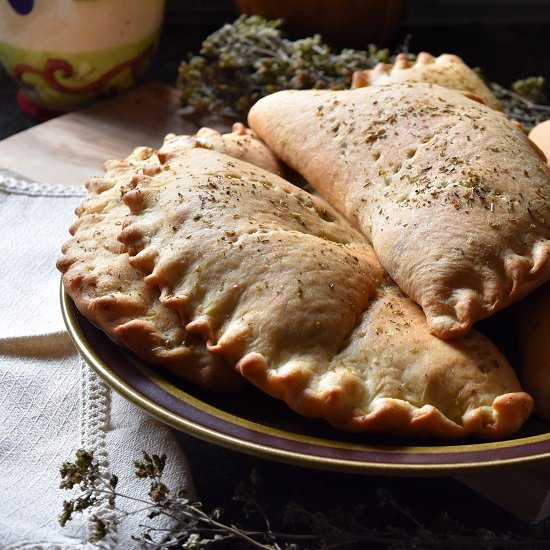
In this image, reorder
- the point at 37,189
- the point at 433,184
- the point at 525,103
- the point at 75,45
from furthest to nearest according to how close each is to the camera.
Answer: the point at 75,45, the point at 525,103, the point at 37,189, the point at 433,184

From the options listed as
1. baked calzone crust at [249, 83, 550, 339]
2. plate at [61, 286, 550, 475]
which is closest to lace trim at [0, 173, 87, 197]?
baked calzone crust at [249, 83, 550, 339]

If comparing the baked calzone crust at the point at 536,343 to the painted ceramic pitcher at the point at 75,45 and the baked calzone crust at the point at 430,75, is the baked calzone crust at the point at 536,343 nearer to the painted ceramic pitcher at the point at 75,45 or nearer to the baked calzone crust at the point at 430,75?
the baked calzone crust at the point at 430,75

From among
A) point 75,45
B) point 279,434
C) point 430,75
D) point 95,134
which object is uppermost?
point 430,75

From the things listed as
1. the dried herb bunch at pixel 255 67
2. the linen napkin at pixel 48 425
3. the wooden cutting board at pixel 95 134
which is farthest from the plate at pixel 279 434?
the dried herb bunch at pixel 255 67

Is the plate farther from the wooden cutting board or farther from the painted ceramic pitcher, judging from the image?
the painted ceramic pitcher

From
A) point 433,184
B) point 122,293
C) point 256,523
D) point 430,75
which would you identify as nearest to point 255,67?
point 430,75

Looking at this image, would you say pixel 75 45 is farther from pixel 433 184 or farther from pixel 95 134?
pixel 433 184

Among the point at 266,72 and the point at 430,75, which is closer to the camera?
the point at 430,75

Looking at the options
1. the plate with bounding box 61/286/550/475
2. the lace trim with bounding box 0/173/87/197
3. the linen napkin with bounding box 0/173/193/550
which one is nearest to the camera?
the plate with bounding box 61/286/550/475
